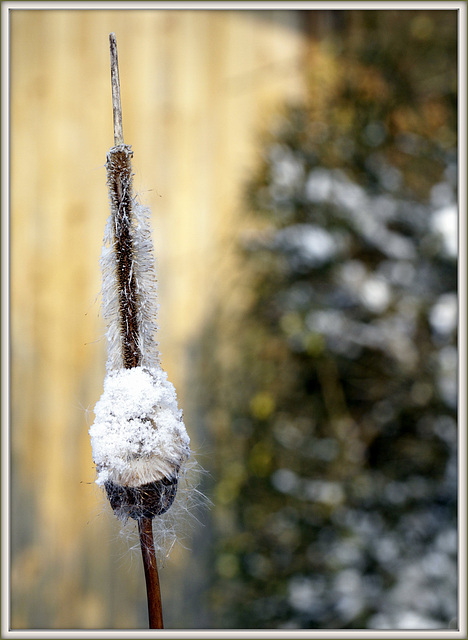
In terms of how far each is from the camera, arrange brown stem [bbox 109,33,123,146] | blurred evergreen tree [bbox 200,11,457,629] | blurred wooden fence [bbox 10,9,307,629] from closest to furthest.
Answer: brown stem [bbox 109,33,123,146]
blurred evergreen tree [bbox 200,11,457,629]
blurred wooden fence [bbox 10,9,307,629]

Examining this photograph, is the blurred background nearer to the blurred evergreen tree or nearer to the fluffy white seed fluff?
the blurred evergreen tree

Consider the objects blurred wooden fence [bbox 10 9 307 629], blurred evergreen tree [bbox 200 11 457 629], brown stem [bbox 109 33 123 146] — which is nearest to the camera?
brown stem [bbox 109 33 123 146]

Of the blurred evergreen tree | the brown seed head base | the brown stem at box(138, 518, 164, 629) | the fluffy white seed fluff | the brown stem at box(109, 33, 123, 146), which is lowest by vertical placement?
the brown stem at box(138, 518, 164, 629)

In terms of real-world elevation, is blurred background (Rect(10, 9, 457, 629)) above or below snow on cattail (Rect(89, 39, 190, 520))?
above

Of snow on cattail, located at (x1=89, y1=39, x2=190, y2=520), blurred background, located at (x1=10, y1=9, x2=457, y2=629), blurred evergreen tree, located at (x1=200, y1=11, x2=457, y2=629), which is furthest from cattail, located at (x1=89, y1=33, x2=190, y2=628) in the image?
blurred evergreen tree, located at (x1=200, y1=11, x2=457, y2=629)

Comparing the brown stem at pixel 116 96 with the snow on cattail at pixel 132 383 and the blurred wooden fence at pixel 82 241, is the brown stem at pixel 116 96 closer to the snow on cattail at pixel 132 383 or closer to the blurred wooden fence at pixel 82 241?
the snow on cattail at pixel 132 383

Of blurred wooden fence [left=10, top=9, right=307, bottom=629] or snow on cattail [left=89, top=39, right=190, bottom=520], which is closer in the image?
snow on cattail [left=89, top=39, right=190, bottom=520]

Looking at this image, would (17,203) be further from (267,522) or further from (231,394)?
(267,522)

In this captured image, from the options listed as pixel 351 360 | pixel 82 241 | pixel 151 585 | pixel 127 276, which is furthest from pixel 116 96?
pixel 82 241
